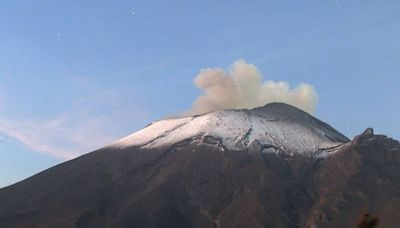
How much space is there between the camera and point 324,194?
600 ft

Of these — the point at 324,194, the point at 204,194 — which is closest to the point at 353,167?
the point at 324,194

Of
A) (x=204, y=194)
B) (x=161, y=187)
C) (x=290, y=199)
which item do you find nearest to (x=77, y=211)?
(x=161, y=187)

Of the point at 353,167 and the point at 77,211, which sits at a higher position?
the point at 77,211

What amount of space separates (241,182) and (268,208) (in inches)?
828

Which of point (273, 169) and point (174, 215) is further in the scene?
point (273, 169)

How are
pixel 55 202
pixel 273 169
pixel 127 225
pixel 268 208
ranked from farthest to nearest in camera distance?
pixel 273 169, pixel 55 202, pixel 268 208, pixel 127 225

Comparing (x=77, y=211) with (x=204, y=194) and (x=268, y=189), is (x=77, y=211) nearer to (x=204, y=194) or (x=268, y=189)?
(x=204, y=194)

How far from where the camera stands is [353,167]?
Result: 194m

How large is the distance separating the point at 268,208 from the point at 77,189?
64546 millimetres

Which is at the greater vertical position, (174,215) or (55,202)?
(55,202)

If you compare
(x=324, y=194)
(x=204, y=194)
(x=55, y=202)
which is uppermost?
(x=55, y=202)

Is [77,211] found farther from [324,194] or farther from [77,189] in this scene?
[324,194]

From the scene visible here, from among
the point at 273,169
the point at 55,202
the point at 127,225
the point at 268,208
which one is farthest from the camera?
the point at 273,169

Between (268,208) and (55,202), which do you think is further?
(55,202)
